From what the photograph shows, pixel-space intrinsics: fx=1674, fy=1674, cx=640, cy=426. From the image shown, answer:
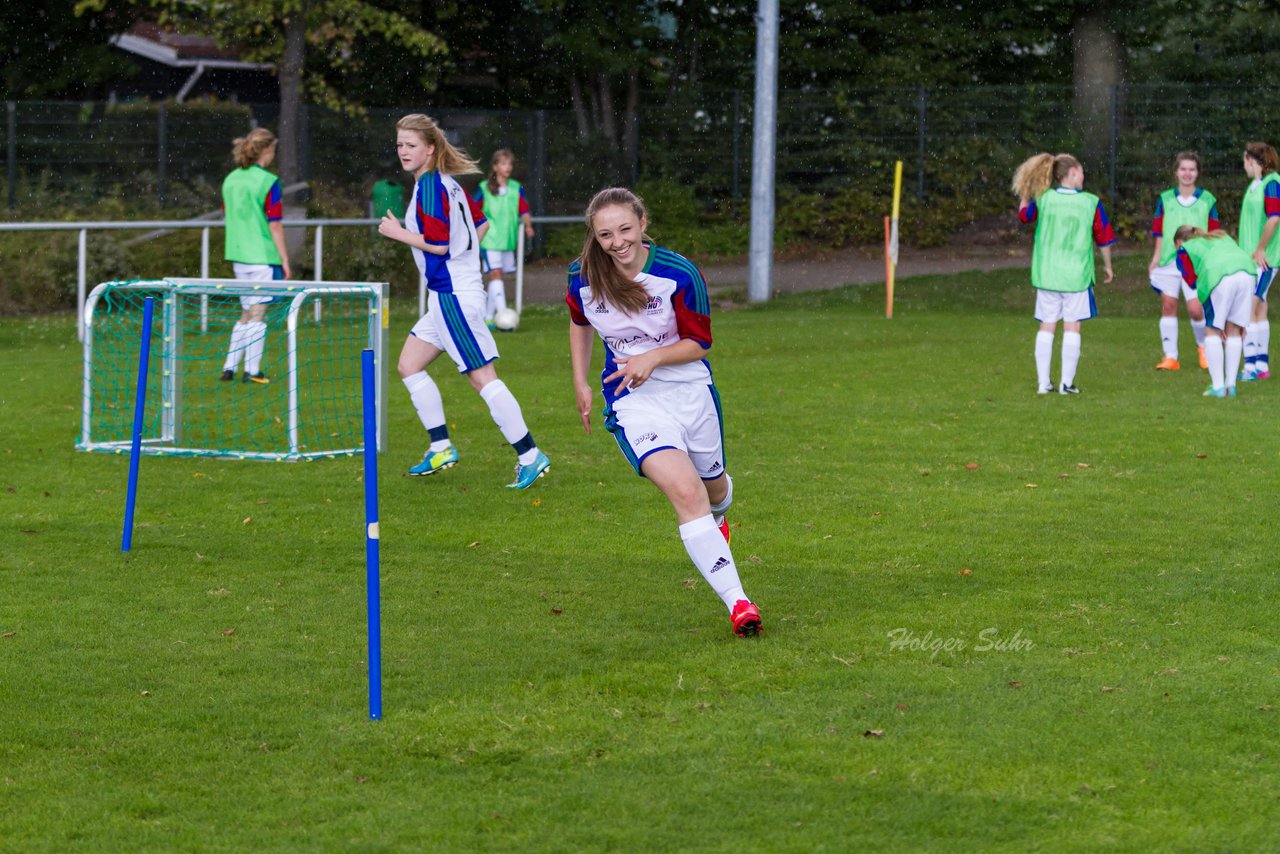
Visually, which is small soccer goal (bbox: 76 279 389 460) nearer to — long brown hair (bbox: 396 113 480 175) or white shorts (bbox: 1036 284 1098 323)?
long brown hair (bbox: 396 113 480 175)

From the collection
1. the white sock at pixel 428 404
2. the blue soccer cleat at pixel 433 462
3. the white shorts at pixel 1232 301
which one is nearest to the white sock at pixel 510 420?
the white sock at pixel 428 404

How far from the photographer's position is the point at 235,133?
2572 centimetres

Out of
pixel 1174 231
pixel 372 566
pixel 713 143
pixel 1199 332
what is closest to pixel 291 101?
pixel 713 143

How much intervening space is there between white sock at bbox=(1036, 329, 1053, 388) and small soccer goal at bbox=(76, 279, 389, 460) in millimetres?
5183

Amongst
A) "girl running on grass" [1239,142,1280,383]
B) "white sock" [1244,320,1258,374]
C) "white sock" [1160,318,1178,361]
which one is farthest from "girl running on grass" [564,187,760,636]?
"white sock" [1160,318,1178,361]

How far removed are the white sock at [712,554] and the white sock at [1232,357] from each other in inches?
315

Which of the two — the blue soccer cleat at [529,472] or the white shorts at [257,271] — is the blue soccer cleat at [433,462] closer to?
the blue soccer cleat at [529,472]

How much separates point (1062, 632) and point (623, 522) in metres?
2.75

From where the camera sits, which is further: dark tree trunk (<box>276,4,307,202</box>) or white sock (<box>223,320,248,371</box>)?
dark tree trunk (<box>276,4,307,202</box>)

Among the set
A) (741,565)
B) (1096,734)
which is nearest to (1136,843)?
(1096,734)

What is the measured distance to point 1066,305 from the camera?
12938mm

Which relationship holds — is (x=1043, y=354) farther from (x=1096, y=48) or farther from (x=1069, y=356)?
(x=1096, y=48)

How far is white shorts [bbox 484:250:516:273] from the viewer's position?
1812 centimetres

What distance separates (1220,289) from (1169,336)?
2.13m
